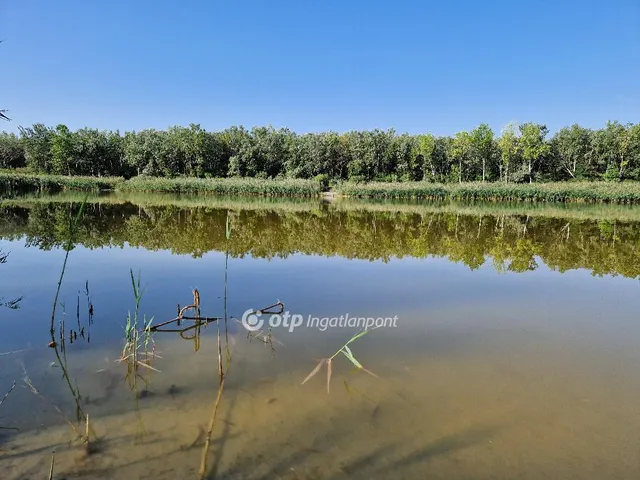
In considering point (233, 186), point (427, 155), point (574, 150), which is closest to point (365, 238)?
point (233, 186)

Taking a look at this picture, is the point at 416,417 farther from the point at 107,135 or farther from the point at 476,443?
the point at 107,135

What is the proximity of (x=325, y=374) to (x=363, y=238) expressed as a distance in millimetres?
9747

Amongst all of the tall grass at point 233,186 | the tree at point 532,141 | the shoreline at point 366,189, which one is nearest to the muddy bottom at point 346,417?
the shoreline at point 366,189

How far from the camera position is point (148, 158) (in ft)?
181

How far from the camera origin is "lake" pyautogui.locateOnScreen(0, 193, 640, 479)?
2.83 meters

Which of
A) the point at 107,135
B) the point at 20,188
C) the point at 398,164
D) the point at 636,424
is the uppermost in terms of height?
the point at 107,135

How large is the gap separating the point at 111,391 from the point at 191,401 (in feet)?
2.47

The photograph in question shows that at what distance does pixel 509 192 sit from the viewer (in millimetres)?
37875

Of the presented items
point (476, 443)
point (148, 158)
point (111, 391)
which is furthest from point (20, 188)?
point (476, 443)

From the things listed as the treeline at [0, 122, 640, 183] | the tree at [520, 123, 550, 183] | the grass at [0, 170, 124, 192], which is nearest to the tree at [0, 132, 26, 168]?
the treeline at [0, 122, 640, 183]

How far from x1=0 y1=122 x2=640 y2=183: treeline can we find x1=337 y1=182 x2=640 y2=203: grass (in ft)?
39.9

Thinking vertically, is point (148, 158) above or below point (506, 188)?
above

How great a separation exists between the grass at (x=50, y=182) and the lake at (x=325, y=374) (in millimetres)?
34726

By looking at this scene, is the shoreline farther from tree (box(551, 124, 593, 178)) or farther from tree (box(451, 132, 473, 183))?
tree (box(551, 124, 593, 178))
